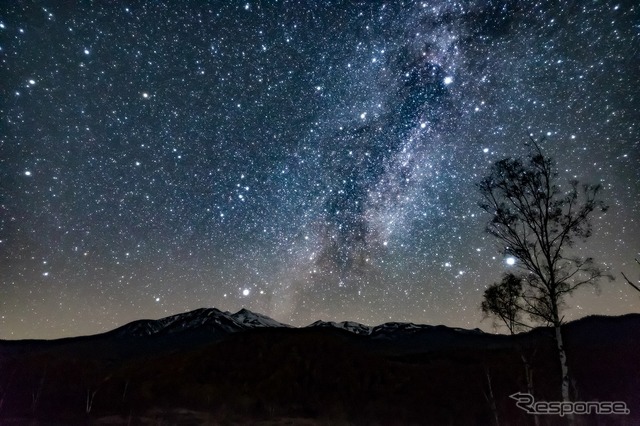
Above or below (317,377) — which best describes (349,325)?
above

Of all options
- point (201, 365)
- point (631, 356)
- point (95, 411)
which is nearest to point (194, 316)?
point (201, 365)

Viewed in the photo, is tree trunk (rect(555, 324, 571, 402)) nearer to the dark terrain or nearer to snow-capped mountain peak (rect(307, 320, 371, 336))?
the dark terrain

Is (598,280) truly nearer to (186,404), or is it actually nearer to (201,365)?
(186,404)

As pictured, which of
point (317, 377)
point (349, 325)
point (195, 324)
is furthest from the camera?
point (349, 325)

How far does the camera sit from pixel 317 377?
5766cm

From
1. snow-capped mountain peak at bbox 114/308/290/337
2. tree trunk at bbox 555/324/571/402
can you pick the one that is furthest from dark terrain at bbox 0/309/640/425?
tree trunk at bbox 555/324/571/402

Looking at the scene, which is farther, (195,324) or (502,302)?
(195,324)

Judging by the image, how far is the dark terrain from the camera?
44875 millimetres

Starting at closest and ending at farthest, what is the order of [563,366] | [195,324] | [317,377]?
[563,366], [317,377], [195,324]

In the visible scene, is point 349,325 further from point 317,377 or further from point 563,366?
point 563,366

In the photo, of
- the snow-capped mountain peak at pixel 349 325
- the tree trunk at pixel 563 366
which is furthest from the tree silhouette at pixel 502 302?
the snow-capped mountain peak at pixel 349 325

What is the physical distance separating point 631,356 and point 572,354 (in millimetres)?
6417

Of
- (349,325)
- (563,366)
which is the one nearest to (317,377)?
(349,325)

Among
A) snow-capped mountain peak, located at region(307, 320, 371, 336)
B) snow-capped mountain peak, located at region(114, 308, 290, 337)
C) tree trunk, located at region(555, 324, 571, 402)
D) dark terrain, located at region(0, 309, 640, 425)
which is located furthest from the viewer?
snow-capped mountain peak, located at region(307, 320, 371, 336)
